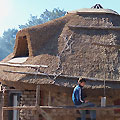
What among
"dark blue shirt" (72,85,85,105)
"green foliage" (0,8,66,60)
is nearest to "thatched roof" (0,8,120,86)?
"dark blue shirt" (72,85,85,105)

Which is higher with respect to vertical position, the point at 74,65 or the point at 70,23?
the point at 70,23

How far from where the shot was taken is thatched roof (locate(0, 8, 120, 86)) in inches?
251

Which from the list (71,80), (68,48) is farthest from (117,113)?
(68,48)

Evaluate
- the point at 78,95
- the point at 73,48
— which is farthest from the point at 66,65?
the point at 78,95

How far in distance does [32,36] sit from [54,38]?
77cm

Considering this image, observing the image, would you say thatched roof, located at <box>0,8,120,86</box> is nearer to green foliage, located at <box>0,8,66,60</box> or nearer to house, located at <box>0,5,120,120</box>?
house, located at <box>0,5,120,120</box>

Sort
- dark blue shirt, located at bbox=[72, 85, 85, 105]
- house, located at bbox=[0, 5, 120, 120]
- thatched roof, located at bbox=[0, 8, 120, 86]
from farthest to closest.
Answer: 1. thatched roof, located at bbox=[0, 8, 120, 86]
2. house, located at bbox=[0, 5, 120, 120]
3. dark blue shirt, located at bbox=[72, 85, 85, 105]

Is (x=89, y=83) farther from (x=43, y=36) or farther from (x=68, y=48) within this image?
(x=43, y=36)

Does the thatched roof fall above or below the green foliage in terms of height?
below

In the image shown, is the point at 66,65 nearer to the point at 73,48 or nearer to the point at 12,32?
the point at 73,48

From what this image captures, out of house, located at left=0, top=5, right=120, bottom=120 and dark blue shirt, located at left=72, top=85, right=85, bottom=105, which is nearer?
dark blue shirt, located at left=72, top=85, right=85, bottom=105

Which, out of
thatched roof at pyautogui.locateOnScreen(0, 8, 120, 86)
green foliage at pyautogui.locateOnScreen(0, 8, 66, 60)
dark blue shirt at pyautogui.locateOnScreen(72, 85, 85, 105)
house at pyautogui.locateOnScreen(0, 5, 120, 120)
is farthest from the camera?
green foliage at pyautogui.locateOnScreen(0, 8, 66, 60)

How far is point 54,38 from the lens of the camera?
7766mm

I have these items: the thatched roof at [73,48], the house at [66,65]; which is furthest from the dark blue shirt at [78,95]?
the thatched roof at [73,48]
